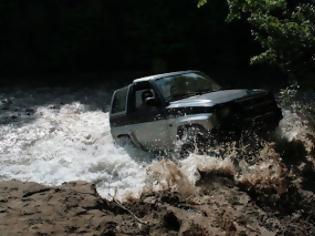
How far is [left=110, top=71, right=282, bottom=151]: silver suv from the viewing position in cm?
962

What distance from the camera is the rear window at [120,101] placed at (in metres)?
12.1

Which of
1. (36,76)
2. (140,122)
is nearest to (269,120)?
(140,122)

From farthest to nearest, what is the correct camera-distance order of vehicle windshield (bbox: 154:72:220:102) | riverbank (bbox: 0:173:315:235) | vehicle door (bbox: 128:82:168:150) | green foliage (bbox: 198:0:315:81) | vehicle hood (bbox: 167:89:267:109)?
vehicle windshield (bbox: 154:72:220:102) < vehicle door (bbox: 128:82:168:150) < vehicle hood (bbox: 167:89:267:109) < green foliage (bbox: 198:0:315:81) < riverbank (bbox: 0:173:315:235)

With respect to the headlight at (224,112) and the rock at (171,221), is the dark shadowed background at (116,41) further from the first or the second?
the rock at (171,221)

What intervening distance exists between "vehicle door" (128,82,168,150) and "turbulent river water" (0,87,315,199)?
0.35 meters

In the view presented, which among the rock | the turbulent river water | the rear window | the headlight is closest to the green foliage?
the headlight

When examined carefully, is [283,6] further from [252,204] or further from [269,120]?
[252,204]

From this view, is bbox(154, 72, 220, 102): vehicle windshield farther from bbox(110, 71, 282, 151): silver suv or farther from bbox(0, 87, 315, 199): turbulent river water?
bbox(0, 87, 315, 199): turbulent river water

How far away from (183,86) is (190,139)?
61.9 inches

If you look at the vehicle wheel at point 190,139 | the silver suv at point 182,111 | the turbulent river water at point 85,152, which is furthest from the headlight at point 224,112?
the turbulent river water at point 85,152

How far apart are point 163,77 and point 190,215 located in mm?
5039

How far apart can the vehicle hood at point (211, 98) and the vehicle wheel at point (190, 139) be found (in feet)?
1.44

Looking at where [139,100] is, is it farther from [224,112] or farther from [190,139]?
[224,112]

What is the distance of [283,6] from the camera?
9.70 meters
